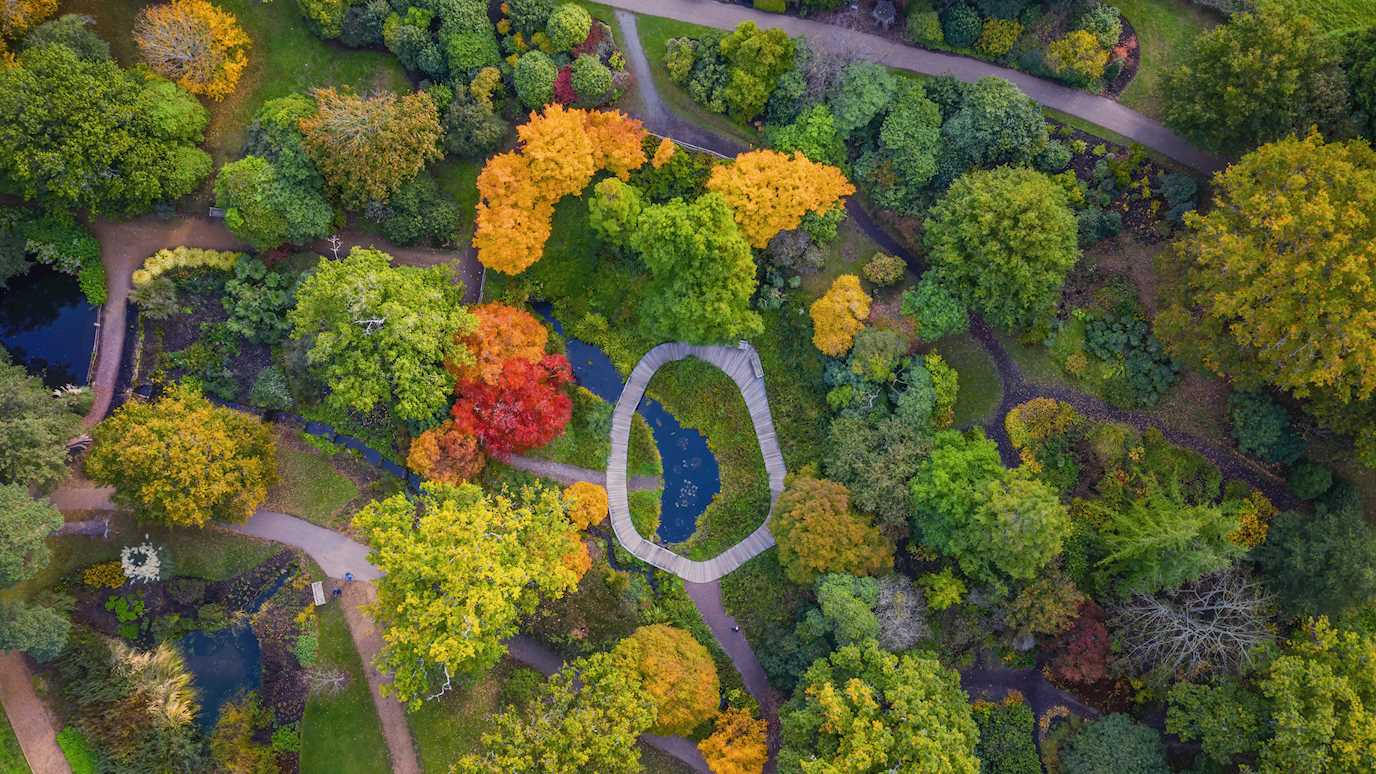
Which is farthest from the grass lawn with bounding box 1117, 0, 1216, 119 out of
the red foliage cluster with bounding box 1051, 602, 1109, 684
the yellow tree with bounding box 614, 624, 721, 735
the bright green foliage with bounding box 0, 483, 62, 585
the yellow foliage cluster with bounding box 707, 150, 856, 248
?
the bright green foliage with bounding box 0, 483, 62, 585

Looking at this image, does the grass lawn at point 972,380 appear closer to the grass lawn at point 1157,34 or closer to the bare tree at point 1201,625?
the bare tree at point 1201,625

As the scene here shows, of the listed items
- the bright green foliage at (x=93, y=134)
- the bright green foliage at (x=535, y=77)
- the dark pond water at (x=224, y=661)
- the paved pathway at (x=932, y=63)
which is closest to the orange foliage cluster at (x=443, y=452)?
the dark pond water at (x=224, y=661)

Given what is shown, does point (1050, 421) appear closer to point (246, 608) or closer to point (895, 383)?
point (895, 383)

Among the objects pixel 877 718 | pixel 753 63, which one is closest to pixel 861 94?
pixel 753 63

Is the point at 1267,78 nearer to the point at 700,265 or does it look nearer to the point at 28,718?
the point at 700,265

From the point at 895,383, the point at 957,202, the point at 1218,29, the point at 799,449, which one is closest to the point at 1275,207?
the point at 1218,29

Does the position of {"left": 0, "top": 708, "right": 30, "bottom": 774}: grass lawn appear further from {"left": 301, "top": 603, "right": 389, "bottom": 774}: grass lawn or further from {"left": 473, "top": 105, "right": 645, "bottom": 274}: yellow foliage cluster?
{"left": 473, "top": 105, "right": 645, "bottom": 274}: yellow foliage cluster
